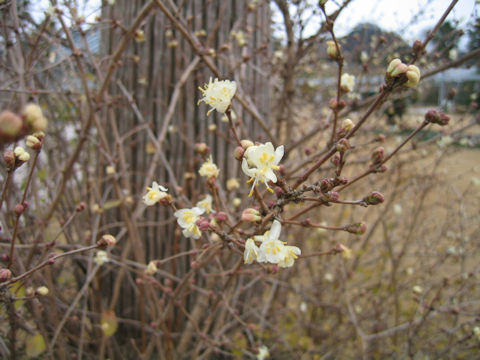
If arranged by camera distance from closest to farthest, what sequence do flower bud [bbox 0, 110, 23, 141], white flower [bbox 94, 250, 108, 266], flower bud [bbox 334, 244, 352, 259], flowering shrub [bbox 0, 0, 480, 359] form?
1. flower bud [bbox 0, 110, 23, 141]
2. flower bud [bbox 334, 244, 352, 259]
3. flowering shrub [bbox 0, 0, 480, 359]
4. white flower [bbox 94, 250, 108, 266]

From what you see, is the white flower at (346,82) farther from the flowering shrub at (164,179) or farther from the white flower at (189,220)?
the white flower at (189,220)

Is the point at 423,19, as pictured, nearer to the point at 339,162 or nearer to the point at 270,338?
the point at 339,162

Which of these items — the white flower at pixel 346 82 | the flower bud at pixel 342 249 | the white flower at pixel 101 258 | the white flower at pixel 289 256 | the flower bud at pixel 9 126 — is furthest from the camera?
the white flower at pixel 101 258

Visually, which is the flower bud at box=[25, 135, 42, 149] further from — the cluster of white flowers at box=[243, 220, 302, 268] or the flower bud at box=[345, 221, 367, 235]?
the flower bud at box=[345, 221, 367, 235]

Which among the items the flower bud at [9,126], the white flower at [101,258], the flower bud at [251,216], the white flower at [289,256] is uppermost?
the flower bud at [9,126]

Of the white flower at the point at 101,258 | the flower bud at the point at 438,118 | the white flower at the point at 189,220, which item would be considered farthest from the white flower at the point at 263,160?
the white flower at the point at 101,258

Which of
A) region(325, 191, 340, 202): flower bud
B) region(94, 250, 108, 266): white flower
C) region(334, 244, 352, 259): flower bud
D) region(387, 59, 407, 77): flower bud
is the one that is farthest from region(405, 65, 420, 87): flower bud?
region(94, 250, 108, 266): white flower

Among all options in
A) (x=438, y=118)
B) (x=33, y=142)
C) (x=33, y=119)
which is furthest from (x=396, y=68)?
(x=33, y=142)
